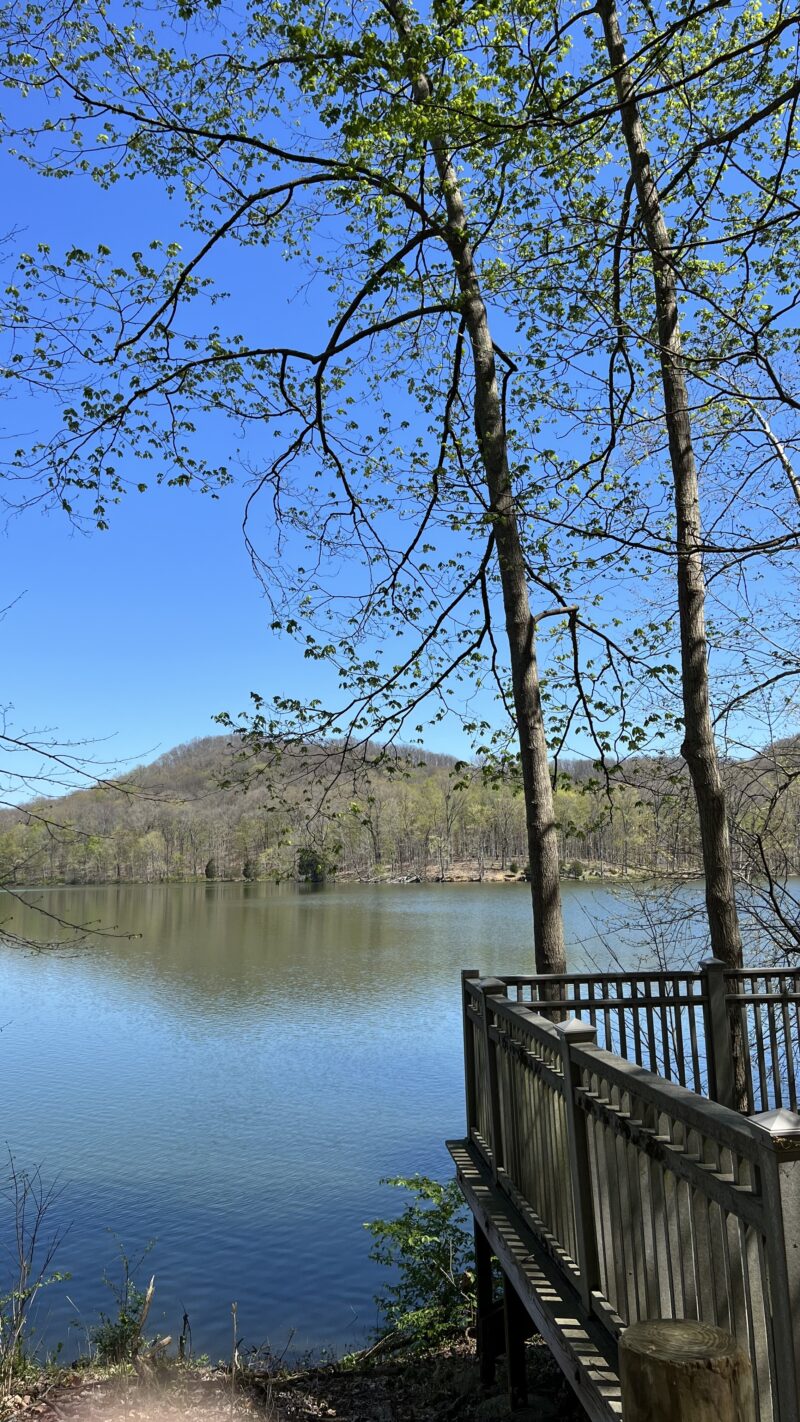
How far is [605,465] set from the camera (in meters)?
8.34

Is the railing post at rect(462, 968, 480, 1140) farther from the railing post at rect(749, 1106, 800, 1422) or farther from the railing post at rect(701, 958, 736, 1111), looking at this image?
the railing post at rect(749, 1106, 800, 1422)

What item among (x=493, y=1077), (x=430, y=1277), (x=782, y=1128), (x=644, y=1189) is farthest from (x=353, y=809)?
(x=782, y=1128)

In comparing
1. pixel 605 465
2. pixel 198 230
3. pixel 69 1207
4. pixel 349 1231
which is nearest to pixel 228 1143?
pixel 69 1207

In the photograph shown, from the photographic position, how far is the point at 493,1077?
466cm

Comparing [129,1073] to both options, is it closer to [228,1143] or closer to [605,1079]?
[228,1143]

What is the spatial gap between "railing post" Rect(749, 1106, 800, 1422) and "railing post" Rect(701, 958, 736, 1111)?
389 centimetres

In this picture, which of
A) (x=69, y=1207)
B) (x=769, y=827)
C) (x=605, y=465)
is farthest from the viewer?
(x=69, y=1207)

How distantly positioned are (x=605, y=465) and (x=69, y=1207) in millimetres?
9708

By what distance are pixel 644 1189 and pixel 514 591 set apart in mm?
6019

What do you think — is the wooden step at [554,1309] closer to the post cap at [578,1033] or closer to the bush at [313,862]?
the post cap at [578,1033]

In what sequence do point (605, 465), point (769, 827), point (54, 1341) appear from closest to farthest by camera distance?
point (54, 1341), point (605, 465), point (769, 827)

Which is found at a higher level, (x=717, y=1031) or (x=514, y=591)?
(x=514, y=591)

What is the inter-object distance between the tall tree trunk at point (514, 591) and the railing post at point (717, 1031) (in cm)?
171

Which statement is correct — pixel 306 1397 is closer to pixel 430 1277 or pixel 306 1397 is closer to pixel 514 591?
pixel 430 1277
